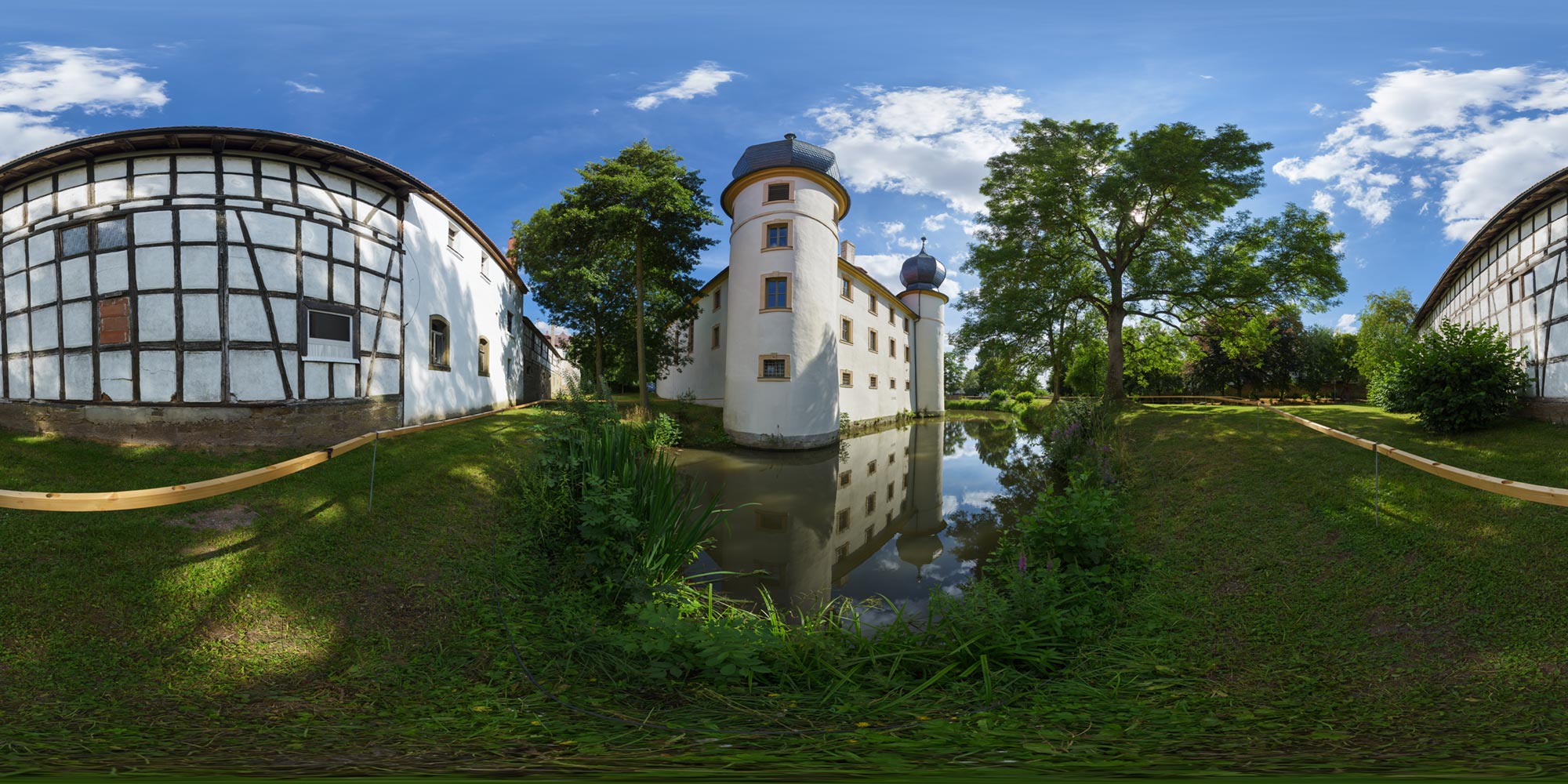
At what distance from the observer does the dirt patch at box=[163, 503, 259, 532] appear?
5535 mm

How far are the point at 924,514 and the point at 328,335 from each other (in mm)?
10527

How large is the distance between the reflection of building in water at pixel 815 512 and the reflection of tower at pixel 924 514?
0.06 ft

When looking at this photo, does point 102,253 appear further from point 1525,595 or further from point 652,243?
point 1525,595

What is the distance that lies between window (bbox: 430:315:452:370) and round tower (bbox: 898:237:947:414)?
2452 cm

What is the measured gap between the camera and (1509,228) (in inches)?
454

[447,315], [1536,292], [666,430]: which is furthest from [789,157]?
[1536,292]

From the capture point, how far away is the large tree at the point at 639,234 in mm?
16641

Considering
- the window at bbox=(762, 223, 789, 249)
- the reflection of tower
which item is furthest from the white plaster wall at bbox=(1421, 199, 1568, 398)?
the window at bbox=(762, 223, 789, 249)

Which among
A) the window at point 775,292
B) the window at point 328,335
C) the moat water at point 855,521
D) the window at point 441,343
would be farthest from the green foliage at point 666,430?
the window at point 328,335

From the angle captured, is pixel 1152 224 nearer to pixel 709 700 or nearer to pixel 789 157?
pixel 789 157

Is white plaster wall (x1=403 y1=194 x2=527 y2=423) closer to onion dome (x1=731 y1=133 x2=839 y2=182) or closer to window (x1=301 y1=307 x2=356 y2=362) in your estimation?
window (x1=301 y1=307 x2=356 y2=362)

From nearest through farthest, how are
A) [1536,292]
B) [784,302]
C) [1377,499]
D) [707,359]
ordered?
[1377,499], [1536,292], [784,302], [707,359]

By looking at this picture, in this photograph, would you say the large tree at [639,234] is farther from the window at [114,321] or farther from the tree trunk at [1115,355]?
the tree trunk at [1115,355]

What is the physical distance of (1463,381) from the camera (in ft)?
29.2
